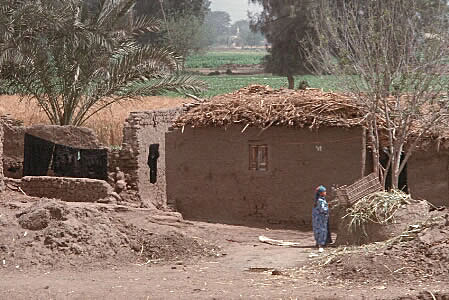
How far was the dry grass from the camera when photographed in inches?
1021

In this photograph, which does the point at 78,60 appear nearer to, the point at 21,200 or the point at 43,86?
the point at 43,86

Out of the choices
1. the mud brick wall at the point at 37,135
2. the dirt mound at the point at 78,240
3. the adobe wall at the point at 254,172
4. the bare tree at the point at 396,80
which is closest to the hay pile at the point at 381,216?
the dirt mound at the point at 78,240

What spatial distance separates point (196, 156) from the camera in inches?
737

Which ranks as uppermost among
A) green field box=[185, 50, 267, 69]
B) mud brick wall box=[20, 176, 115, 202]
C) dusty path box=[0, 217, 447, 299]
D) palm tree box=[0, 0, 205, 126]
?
palm tree box=[0, 0, 205, 126]

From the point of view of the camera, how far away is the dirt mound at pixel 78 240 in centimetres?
1337

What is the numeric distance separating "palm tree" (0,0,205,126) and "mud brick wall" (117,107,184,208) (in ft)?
9.52

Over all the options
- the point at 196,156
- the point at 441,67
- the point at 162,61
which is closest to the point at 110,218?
the point at 196,156

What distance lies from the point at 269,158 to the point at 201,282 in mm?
6161

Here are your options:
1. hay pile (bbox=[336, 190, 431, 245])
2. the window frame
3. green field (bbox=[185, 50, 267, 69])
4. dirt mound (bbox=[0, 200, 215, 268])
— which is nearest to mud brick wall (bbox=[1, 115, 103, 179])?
the window frame

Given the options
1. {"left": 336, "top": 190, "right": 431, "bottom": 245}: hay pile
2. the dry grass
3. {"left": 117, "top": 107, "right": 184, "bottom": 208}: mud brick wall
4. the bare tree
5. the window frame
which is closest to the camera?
{"left": 336, "top": 190, "right": 431, "bottom": 245}: hay pile

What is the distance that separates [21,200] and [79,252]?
3887 millimetres

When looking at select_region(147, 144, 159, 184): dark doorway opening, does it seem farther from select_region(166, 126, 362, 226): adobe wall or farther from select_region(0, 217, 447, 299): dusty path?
select_region(0, 217, 447, 299): dusty path

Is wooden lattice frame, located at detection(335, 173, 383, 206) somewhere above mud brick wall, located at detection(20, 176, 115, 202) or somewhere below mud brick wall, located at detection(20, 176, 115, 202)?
above

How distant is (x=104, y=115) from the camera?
27234mm
